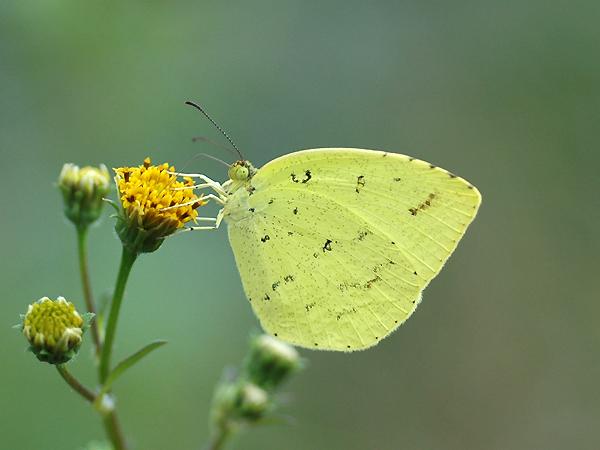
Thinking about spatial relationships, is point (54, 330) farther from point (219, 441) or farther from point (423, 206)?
point (423, 206)

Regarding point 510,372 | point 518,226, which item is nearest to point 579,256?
point 518,226

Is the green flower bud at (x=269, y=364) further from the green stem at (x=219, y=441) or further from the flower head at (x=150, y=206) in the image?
Result: the flower head at (x=150, y=206)

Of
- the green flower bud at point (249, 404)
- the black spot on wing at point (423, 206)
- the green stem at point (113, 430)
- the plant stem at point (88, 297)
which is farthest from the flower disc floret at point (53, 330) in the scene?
the black spot on wing at point (423, 206)

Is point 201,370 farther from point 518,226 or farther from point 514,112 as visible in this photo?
point 514,112

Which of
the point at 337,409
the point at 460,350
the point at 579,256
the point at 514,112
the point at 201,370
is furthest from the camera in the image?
the point at 514,112

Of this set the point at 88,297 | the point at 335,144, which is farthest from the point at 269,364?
the point at 335,144

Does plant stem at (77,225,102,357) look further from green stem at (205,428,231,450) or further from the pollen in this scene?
green stem at (205,428,231,450)
